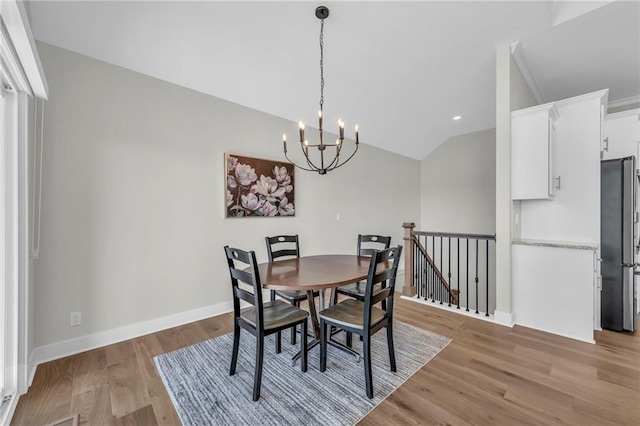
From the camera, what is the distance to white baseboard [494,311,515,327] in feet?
9.12

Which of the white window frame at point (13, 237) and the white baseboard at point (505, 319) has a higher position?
the white window frame at point (13, 237)

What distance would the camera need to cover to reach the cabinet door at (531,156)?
2.72m

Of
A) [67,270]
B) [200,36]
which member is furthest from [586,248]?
[67,270]

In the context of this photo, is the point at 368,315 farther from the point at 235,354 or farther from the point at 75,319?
the point at 75,319

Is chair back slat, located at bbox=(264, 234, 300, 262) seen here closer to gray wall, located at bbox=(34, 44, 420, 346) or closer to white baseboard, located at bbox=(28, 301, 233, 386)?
gray wall, located at bbox=(34, 44, 420, 346)

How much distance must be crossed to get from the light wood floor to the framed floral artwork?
1.49 meters

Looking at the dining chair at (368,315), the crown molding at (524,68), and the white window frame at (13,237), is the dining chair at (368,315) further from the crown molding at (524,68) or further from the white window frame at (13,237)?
the crown molding at (524,68)

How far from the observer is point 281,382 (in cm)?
191

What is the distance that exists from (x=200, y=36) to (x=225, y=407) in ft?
9.51

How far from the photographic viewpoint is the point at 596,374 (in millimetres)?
1963

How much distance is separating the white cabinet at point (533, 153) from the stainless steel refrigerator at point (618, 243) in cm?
43

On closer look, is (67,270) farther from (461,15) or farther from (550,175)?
(550,175)

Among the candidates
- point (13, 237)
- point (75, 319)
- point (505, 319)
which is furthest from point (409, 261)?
point (13, 237)

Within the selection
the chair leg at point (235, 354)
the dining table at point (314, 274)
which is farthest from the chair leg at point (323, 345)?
the chair leg at point (235, 354)
